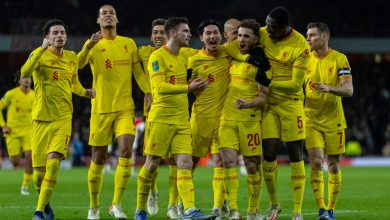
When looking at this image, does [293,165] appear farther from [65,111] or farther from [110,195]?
[110,195]

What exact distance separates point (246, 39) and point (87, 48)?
232 centimetres

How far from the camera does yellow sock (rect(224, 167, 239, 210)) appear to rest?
11.2 meters

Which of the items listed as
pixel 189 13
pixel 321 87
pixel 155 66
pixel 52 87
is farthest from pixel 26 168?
pixel 189 13

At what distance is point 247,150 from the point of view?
11117mm

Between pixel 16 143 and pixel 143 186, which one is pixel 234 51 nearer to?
pixel 143 186

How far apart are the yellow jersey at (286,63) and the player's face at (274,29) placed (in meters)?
0.07

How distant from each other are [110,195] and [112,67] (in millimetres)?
5706

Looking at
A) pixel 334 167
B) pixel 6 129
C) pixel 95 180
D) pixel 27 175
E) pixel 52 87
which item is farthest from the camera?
pixel 6 129

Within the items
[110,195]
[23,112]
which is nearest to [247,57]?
[110,195]

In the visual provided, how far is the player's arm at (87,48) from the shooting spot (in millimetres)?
11789

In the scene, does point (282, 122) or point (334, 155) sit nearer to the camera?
point (282, 122)

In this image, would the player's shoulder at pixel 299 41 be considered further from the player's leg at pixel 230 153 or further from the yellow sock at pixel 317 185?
the yellow sock at pixel 317 185

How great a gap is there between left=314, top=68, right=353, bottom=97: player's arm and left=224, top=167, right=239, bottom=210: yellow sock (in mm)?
1545

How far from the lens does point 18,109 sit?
21.0 meters
